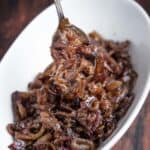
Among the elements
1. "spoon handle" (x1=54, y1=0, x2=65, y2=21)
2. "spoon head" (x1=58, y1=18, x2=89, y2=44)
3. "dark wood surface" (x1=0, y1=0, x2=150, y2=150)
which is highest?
"dark wood surface" (x1=0, y1=0, x2=150, y2=150)

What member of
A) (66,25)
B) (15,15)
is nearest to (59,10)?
(66,25)

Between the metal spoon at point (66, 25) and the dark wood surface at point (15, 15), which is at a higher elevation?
the dark wood surface at point (15, 15)

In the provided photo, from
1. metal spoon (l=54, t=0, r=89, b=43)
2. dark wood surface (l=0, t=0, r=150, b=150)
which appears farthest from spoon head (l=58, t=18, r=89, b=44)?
dark wood surface (l=0, t=0, r=150, b=150)

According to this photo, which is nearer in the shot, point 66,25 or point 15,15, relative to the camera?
point 66,25

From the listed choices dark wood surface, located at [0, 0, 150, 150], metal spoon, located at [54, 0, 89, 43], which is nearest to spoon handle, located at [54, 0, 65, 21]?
metal spoon, located at [54, 0, 89, 43]

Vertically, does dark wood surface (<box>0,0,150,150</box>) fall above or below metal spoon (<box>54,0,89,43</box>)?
above

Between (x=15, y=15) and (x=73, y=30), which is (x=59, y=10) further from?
(x=15, y=15)

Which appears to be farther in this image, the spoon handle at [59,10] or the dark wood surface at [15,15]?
the dark wood surface at [15,15]

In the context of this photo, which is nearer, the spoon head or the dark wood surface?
the spoon head

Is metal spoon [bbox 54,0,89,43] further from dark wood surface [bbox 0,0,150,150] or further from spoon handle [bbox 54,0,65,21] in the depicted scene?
dark wood surface [bbox 0,0,150,150]

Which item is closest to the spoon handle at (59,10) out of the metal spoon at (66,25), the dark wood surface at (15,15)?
the metal spoon at (66,25)

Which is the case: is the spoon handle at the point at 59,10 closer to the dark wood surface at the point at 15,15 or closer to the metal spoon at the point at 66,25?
the metal spoon at the point at 66,25

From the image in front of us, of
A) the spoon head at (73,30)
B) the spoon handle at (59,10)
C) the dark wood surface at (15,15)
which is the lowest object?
the spoon head at (73,30)

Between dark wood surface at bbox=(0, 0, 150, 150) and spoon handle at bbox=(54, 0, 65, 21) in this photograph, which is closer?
spoon handle at bbox=(54, 0, 65, 21)
